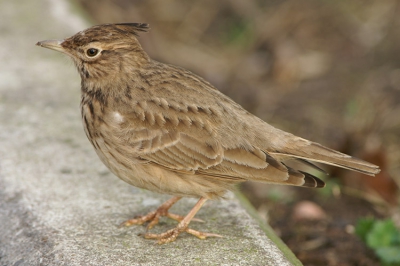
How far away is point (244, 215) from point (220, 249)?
0.54m

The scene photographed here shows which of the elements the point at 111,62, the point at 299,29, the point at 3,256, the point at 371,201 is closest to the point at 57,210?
the point at 3,256

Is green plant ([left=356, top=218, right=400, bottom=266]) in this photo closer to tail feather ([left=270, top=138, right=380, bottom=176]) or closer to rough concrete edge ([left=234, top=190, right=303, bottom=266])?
tail feather ([left=270, top=138, right=380, bottom=176])

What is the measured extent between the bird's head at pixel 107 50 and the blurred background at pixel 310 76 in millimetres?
1871

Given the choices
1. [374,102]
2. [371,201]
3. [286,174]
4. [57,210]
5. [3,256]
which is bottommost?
[3,256]

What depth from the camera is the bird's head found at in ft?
15.3

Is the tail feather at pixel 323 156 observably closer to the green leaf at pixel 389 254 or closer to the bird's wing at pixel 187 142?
the bird's wing at pixel 187 142

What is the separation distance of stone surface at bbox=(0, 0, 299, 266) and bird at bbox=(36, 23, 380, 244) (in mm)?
188

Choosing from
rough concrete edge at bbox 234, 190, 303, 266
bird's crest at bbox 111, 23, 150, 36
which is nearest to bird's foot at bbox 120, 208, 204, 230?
rough concrete edge at bbox 234, 190, 303, 266

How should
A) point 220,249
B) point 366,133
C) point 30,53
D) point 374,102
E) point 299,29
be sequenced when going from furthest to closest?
1. point 299,29
2. point 374,102
3. point 30,53
4. point 366,133
5. point 220,249

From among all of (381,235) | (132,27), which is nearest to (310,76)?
(381,235)

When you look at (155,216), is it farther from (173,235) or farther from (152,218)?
(173,235)

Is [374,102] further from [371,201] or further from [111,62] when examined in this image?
[111,62]

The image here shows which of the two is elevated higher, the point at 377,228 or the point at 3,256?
the point at 377,228

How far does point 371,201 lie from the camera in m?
5.91
